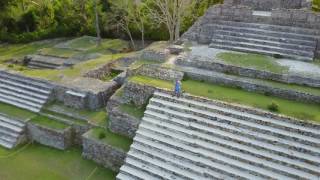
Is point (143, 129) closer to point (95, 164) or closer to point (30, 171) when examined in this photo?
point (95, 164)

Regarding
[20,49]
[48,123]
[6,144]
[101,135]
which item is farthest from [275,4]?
[20,49]

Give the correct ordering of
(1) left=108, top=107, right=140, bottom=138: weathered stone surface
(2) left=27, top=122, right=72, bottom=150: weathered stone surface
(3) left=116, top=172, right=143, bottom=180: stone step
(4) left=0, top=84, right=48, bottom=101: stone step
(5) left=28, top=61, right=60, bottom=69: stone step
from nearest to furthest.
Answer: (3) left=116, top=172, right=143, bottom=180: stone step
(1) left=108, top=107, right=140, bottom=138: weathered stone surface
(2) left=27, top=122, right=72, bottom=150: weathered stone surface
(4) left=0, top=84, right=48, bottom=101: stone step
(5) left=28, top=61, right=60, bottom=69: stone step

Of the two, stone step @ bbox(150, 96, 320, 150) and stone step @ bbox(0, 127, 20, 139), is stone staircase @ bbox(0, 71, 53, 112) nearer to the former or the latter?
stone step @ bbox(0, 127, 20, 139)

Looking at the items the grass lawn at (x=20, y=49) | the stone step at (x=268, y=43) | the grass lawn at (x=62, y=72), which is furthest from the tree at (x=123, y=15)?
the stone step at (x=268, y=43)

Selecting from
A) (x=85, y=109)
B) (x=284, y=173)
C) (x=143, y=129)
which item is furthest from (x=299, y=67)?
(x=85, y=109)

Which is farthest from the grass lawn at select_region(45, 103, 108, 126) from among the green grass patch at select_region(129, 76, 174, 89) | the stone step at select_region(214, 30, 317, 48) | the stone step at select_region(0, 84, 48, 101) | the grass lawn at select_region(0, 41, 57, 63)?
the grass lawn at select_region(0, 41, 57, 63)

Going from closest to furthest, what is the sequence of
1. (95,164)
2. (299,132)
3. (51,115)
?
1. (299,132)
2. (95,164)
3. (51,115)
